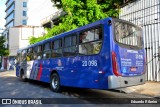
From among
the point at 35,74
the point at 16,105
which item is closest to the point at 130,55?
the point at 16,105

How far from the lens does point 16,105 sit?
8672mm

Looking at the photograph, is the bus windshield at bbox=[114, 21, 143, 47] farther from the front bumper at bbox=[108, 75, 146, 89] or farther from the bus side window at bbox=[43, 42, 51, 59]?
the bus side window at bbox=[43, 42, 51, 59]

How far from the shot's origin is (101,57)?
878cm

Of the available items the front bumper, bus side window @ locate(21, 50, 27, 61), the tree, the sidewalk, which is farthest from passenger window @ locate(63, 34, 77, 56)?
bus side window @ locate(21, 50, 27, 61)

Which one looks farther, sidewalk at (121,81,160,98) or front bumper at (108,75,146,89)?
sidewalk at (121,81,160,98)

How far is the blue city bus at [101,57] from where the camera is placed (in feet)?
28.1

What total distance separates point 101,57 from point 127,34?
1.55 meters

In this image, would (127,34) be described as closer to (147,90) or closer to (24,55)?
(147,90)

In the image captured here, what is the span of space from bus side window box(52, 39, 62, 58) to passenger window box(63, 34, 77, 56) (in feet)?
1.87

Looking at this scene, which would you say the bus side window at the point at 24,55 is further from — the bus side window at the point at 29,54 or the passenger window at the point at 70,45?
the passenger window at the point at 70,45

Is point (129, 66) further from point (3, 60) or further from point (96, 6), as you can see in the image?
point (3, 60)

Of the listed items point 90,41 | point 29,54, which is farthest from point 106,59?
point 29,54

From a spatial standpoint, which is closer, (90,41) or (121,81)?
(121,81)

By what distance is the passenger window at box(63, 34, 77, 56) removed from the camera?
1051cm
